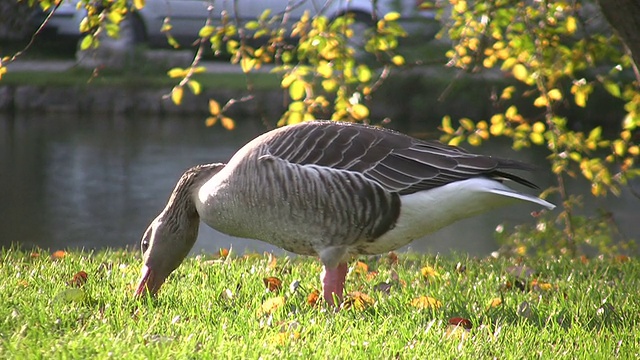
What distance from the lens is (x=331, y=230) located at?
13.5ft

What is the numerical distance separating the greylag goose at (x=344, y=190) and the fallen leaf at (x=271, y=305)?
232 mm

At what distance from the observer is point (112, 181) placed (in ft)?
40.3

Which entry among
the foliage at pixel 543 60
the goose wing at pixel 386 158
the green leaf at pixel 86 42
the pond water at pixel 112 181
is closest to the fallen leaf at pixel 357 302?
the goose wing at pixel 386 158

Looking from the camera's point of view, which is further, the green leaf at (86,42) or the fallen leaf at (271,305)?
the green leaf at (86,42)

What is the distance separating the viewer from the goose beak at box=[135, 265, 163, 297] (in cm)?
428

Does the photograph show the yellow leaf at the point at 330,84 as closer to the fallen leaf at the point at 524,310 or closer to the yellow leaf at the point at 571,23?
the yellow leaf at the point at 571,23

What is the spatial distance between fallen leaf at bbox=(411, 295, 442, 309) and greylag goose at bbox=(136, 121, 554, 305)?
0.28 metres

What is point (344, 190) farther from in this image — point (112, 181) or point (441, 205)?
point (112, 181)

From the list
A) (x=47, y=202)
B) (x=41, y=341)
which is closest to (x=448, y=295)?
(x=41, y=341)

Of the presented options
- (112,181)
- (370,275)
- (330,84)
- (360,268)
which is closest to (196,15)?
(112,181)

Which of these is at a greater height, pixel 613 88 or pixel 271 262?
pixel 613 88

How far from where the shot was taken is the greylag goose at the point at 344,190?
409cm

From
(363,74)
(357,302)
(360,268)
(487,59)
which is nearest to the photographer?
(357,302)

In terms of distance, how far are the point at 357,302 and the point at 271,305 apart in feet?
1.32
